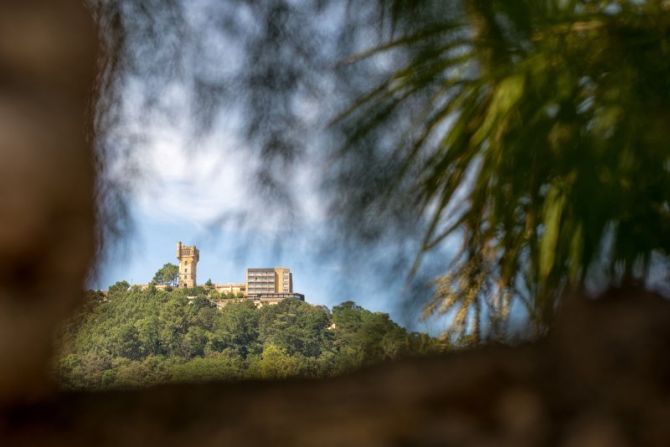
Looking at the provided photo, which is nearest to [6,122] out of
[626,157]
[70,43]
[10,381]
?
[70,43]

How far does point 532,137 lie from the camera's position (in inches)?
44.4

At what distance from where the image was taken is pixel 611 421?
70 centimetres

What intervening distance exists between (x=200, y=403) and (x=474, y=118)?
0.59 meters

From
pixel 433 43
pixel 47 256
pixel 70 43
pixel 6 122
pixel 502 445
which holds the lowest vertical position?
pixel 502 445

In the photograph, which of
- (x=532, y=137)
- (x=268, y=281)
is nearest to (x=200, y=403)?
(x=268, y=281)

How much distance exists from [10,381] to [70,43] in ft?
1.23

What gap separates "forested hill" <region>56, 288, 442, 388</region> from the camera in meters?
1.18

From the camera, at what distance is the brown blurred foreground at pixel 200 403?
744 millimetres

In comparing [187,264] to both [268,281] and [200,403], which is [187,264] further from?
[200,403]

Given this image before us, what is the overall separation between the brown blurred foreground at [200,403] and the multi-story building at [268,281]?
11.5 inches

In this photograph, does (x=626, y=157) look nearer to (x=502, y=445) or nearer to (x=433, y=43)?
(x=433, y=43)

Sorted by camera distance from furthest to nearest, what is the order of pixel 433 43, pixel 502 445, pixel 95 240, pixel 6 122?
1. pixel 433 43
2. pixel 95 240
3. pixel 6 122
4. pixel 502 445

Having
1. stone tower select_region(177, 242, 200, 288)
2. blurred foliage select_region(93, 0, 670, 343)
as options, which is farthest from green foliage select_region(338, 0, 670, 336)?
stone tower select_region(177, 242, 200, 288)

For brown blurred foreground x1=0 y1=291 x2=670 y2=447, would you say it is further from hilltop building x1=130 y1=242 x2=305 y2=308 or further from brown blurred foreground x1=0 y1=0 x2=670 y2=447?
hilltop building x1=130 y1=242 x2=305 y2=308
